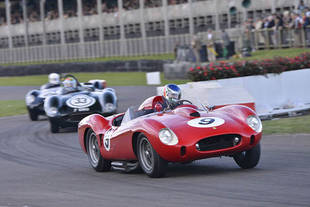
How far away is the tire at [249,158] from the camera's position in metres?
7.50

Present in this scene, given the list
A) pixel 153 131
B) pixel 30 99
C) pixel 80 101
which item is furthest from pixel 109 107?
pixel 153 131

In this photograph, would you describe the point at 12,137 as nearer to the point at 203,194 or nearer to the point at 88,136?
the point at 88,136

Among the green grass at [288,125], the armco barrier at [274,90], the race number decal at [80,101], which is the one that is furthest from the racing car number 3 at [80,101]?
the green grass at [288,125]

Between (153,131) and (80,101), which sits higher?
(153,131)

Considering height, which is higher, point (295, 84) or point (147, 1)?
point (147, 1)

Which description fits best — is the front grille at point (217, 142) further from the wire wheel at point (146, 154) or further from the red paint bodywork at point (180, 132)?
the wire wheel at point (146, 154)

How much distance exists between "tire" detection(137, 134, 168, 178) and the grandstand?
2159cm

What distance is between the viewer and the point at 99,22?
38.7 meters

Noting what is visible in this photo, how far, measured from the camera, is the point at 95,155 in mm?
8867

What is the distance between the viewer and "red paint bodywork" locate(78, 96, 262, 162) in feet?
23.0

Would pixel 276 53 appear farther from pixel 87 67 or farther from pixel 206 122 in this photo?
pixel 206 122

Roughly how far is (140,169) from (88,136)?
4.22 feet

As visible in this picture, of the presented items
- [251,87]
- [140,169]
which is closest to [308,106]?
[251,87]

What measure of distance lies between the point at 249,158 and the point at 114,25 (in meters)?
32.4
